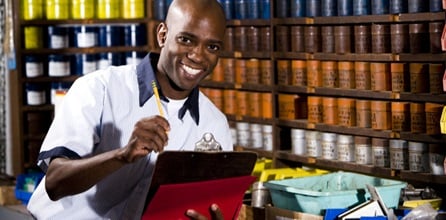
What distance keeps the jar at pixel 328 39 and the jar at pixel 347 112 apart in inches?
13.0

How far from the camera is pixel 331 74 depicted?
6.05 m

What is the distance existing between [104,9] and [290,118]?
2.42 m

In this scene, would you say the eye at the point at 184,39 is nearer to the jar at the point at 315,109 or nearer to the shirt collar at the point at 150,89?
the shirt collar at the point at 150,89

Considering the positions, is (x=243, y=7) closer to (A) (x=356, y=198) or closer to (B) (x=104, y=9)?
(B) (x=104, y=9)

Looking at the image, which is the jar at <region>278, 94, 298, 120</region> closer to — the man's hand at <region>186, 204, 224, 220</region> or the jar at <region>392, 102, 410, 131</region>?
the jar at <region>392, 102, 410, 131</region>

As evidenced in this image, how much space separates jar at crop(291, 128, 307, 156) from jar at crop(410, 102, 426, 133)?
3.72ft

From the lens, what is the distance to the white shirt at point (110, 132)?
2736 mm

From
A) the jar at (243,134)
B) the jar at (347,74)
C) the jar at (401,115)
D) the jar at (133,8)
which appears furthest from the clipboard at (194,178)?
the jar at (133,8)

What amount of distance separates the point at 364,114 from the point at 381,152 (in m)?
0.27

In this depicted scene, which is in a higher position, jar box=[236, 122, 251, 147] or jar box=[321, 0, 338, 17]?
jar box=[321, 0, 338, 17]

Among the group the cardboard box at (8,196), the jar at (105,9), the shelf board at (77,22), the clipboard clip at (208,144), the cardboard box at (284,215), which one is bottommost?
the cardboard box at (8,196)

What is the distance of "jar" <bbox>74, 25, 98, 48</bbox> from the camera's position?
8125mm

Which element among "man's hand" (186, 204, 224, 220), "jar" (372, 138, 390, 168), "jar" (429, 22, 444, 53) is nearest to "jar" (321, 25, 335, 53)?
"jar" (372, 138, 390, 168)

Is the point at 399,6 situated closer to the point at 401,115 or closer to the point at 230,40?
the point at 401,115
